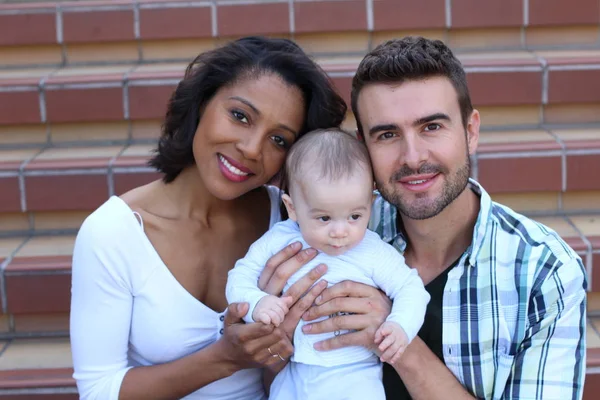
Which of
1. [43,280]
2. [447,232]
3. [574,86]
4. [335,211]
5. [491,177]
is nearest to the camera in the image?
[335,211]

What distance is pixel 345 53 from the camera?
4.10m

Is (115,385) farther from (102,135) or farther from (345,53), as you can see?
(345,53)

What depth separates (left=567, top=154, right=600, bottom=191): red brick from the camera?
11.5 feet

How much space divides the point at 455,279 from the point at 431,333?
0.18m

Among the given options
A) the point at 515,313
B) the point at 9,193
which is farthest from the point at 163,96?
the point at 515,313

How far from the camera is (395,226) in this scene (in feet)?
7.85

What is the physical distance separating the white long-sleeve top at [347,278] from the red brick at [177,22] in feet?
7.01

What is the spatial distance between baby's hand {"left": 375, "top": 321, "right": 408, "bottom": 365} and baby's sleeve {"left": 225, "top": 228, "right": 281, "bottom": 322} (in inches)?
13.6

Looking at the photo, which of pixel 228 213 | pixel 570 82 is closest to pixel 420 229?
pixel 228 213

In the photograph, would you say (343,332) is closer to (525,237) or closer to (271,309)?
(271,309)

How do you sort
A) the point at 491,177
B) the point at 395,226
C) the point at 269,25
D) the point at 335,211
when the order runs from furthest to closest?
the point at 269,25 < the point at 491,177 < the point at 395,226 < the point at 335,211

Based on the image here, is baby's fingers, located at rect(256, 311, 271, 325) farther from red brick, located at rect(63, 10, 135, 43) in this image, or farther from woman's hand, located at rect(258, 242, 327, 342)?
red brick, located at rect(63, 10, 135, 43)

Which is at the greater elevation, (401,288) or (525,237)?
(525,237)

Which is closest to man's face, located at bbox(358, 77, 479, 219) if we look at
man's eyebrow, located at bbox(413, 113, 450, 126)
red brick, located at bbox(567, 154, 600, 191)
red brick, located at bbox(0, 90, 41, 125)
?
man's eyebrow, located at bbox(413, 113, 450, 126)
